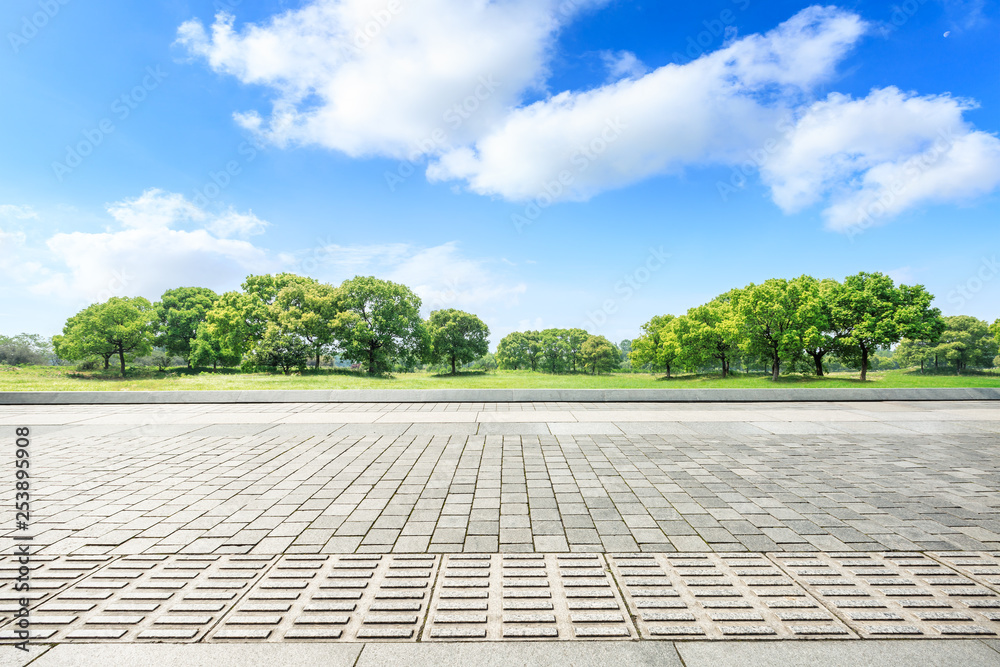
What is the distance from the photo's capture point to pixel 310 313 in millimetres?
31844

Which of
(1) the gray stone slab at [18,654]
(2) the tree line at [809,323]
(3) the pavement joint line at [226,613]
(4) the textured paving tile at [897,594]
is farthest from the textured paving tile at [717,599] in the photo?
(2) the tree line at [809,323]

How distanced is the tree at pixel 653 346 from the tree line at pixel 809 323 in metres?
1.34

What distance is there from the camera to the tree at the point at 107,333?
3152 cm

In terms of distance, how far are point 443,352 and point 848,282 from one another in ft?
117

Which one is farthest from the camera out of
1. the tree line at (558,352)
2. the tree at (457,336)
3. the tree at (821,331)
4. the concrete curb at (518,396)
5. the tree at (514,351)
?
the tree at (514,351)

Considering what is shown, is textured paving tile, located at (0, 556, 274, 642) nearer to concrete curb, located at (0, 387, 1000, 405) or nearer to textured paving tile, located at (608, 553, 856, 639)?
textured paving tile, located at (608, 553, 856, 639)

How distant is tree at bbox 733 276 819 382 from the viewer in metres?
33.3

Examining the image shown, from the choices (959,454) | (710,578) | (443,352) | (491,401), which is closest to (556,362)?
(443,352)

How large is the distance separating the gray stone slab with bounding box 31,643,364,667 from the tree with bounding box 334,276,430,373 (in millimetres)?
31423

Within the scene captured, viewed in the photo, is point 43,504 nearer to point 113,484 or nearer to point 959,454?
point 113,484

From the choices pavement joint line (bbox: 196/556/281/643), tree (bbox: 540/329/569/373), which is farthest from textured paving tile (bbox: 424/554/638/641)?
tree (bbox: 540/329/569/373)

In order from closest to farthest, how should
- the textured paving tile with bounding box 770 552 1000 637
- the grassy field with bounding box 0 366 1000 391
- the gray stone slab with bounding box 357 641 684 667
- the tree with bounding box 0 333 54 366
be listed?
the gray stone slab with bounding box 357 641 684 667 → the textured paving tile with bounding box 770 552 1000 637 → the grassy field with bounding box 0 366 1000 391 → the tree with bounding box 0 333 54 366

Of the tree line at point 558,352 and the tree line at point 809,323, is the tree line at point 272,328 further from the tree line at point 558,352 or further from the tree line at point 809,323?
the tree line at point 809,323

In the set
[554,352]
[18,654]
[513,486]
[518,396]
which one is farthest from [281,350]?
[554,352]
